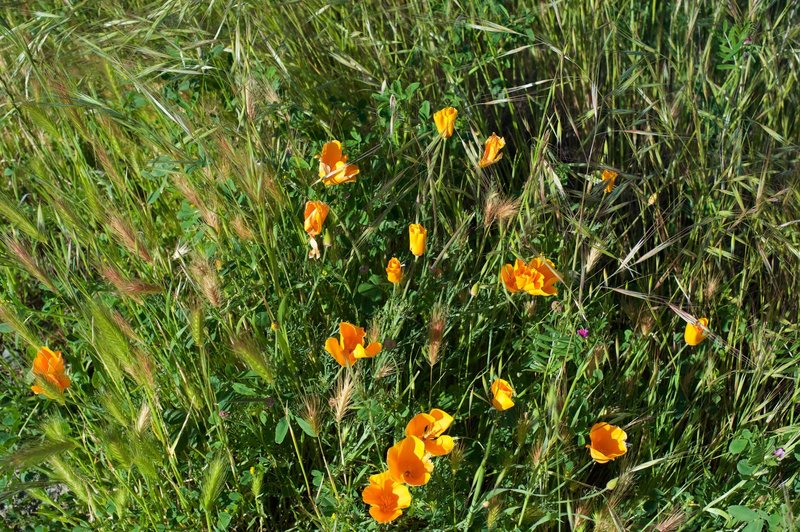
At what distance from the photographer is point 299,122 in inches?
72.2

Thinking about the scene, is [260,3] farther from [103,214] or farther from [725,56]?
[725,56]

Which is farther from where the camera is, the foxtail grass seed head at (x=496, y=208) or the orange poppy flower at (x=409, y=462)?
the foxtail grass seed head at (x=496, y=208)

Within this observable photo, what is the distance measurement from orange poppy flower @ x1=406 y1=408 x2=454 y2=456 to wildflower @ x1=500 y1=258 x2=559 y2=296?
27 cm

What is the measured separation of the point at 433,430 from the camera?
50.5 inches

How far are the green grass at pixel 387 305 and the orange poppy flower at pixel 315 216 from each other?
0.07 m

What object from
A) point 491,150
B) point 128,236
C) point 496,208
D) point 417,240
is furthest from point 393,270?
point 128,236

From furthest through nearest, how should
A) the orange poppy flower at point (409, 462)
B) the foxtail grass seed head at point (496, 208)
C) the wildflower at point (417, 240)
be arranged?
1. the wildflower at point (417, 240)
2. the foxtail grass seed head at point (496, 208)
3. the orange poppy flower at point (409, 462)

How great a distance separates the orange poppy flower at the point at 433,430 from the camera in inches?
48.6

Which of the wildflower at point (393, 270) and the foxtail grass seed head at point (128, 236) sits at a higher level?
the foxtail grass seed head at point (128, 236)

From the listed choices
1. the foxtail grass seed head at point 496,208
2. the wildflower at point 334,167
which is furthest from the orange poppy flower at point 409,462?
the wildflower at point 334,167

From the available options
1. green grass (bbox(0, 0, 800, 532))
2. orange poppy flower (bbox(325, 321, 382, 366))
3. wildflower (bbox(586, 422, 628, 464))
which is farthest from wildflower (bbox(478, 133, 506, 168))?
wildflower (bbox(586, 422, 628, 464))

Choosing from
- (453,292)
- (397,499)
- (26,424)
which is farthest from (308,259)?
(26,424)

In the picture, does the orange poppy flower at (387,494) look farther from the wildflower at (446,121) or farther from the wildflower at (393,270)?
the wildflower at (446,121)

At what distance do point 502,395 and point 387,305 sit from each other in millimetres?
297
